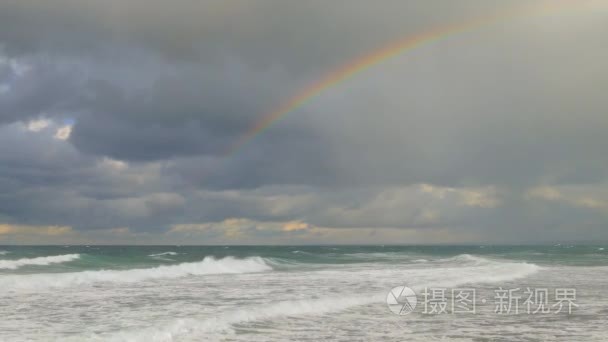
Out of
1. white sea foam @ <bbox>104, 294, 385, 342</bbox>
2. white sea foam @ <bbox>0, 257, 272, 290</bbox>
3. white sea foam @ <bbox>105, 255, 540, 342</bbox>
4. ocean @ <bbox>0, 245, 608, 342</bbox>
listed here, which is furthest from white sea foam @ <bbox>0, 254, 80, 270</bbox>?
white sea foam @ <bbox>104, 294, 385, 342</bbox>

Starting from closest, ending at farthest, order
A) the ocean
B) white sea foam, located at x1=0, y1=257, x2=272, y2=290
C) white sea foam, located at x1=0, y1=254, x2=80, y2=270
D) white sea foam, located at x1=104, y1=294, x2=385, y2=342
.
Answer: white sea foam, located at x1=104, y1=294, x2=385, y2=342
the ocean
white sea foam, located at x1=0, y1=257, x2=272, y2=290
white sea foam, located at x1=0, y1=254, x2=80, y2=270

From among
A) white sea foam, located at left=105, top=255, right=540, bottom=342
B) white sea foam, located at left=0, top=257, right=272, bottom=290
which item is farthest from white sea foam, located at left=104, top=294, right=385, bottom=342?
white sea foam, located at left=0, top=257, right=272, bottom=290

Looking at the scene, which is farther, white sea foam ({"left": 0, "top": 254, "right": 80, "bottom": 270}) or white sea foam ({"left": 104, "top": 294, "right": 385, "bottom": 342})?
white sea foam ({"left": 0, "top": 254, "right": 80, "bottom": 270})

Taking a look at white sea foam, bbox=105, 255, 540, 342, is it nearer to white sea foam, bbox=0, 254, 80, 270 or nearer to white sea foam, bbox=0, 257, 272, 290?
white sea foam, bbox=0, 257, 272, 290

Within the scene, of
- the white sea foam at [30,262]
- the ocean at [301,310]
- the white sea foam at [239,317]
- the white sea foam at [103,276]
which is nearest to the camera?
the white sea foam at [239,317]

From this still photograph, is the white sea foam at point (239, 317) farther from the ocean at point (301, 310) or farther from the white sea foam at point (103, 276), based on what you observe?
the white sea foam at point (103, 276)

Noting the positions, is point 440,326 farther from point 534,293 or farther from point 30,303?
point 30,303

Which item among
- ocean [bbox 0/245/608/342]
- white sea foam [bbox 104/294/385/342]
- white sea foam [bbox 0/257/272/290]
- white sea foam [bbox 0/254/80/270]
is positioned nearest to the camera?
white sea foam [bbox 104/294/385/342]

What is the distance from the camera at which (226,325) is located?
14.5 meters

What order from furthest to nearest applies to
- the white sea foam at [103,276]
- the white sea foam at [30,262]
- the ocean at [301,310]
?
1. the white sea foam at [30,262]
2. the white sea foam at [103,276]
3. the ocean at [301,310]

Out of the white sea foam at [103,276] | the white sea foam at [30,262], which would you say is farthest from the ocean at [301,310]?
the white sea foam at [30,262]

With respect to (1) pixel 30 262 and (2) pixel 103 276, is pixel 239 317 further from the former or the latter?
(1) pixel 30 262

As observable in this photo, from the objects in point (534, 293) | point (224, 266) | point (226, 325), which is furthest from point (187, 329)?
point (224, 266)

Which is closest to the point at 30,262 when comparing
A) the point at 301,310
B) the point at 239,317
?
the point at 301,310
